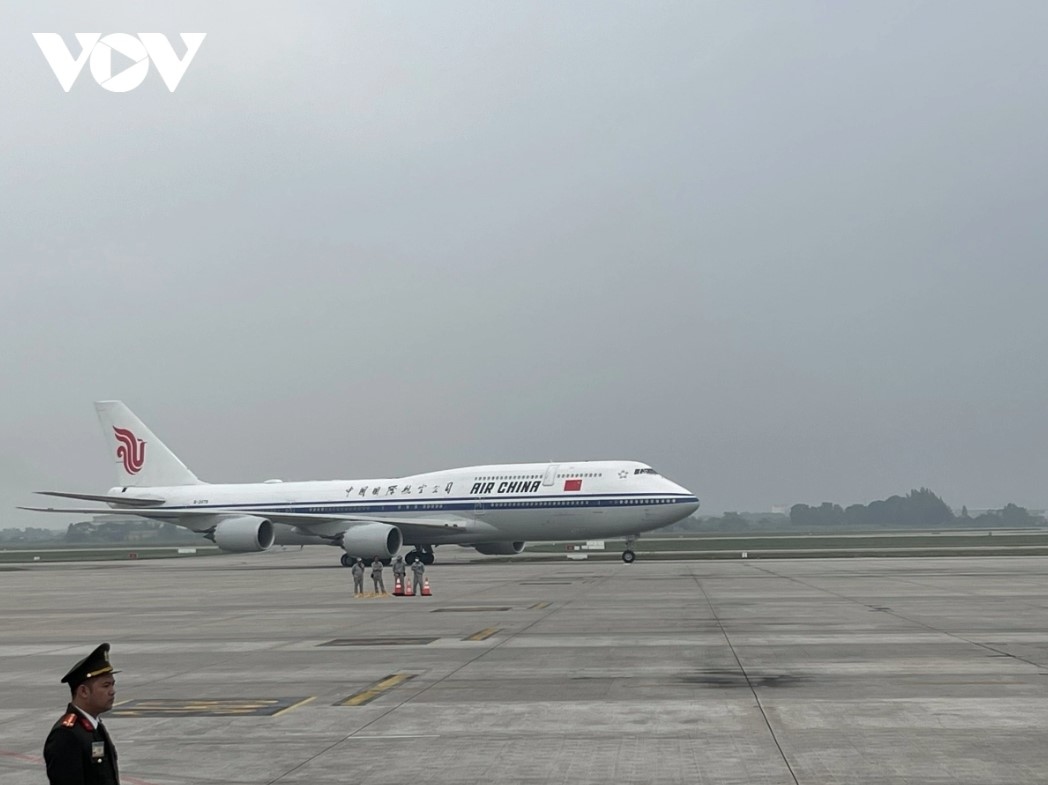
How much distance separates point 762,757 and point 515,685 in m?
5.45

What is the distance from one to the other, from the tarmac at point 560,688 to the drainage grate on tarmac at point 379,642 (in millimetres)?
77

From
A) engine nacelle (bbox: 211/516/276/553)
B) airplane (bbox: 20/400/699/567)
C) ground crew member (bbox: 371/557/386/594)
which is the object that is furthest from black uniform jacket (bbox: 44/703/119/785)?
engine nacelle (bbox: 211/516/276/553)

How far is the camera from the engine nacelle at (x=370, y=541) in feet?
172

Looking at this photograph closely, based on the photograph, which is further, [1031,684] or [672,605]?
[672,605]

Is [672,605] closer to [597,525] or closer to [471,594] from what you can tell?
[471,594]

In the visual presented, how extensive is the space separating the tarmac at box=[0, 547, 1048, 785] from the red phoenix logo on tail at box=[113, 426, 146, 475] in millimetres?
36639

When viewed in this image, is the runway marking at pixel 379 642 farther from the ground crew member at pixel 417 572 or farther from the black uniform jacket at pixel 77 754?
the black uniform jacket at pixel 77 754

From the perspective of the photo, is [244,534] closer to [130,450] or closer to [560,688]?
[130,450]

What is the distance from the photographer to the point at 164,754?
11.6 metres

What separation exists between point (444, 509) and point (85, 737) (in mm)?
51300

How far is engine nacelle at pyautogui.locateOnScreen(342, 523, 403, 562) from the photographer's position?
172 ft

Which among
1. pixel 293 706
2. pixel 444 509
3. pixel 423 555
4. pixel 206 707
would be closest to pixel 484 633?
pixel 293 706

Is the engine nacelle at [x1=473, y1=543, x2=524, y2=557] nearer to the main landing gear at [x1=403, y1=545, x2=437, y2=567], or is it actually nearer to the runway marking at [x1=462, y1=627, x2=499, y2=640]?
the main landing gear at [x1=403, y1=545, x2=437, y2=567]

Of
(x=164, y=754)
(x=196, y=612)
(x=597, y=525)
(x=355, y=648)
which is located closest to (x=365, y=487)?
(x=597, y=525)
